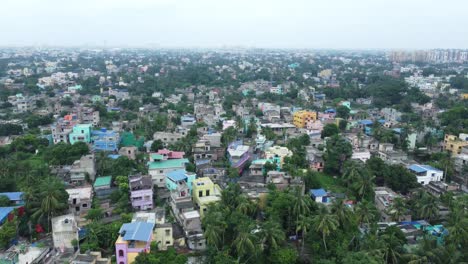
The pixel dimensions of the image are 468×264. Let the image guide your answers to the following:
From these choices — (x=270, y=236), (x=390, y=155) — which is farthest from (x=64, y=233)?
(x=390, y=155)

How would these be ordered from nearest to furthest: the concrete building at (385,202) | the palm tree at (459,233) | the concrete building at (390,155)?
the palm tree at (459,233) → the concrete building at (385,202) → the concrete building at (390,155)

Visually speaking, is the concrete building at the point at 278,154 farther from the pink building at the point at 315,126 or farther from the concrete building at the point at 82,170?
the concrete building at the point at 82,170

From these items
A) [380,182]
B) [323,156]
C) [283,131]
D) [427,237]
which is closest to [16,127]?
[283,131]

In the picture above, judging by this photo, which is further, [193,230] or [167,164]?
[167,164]

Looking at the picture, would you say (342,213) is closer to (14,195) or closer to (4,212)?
(4,212)

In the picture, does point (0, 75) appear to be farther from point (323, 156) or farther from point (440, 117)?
point (440, 117)

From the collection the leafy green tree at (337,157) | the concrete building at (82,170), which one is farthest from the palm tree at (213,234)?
the leafy green tree at (337,157)
